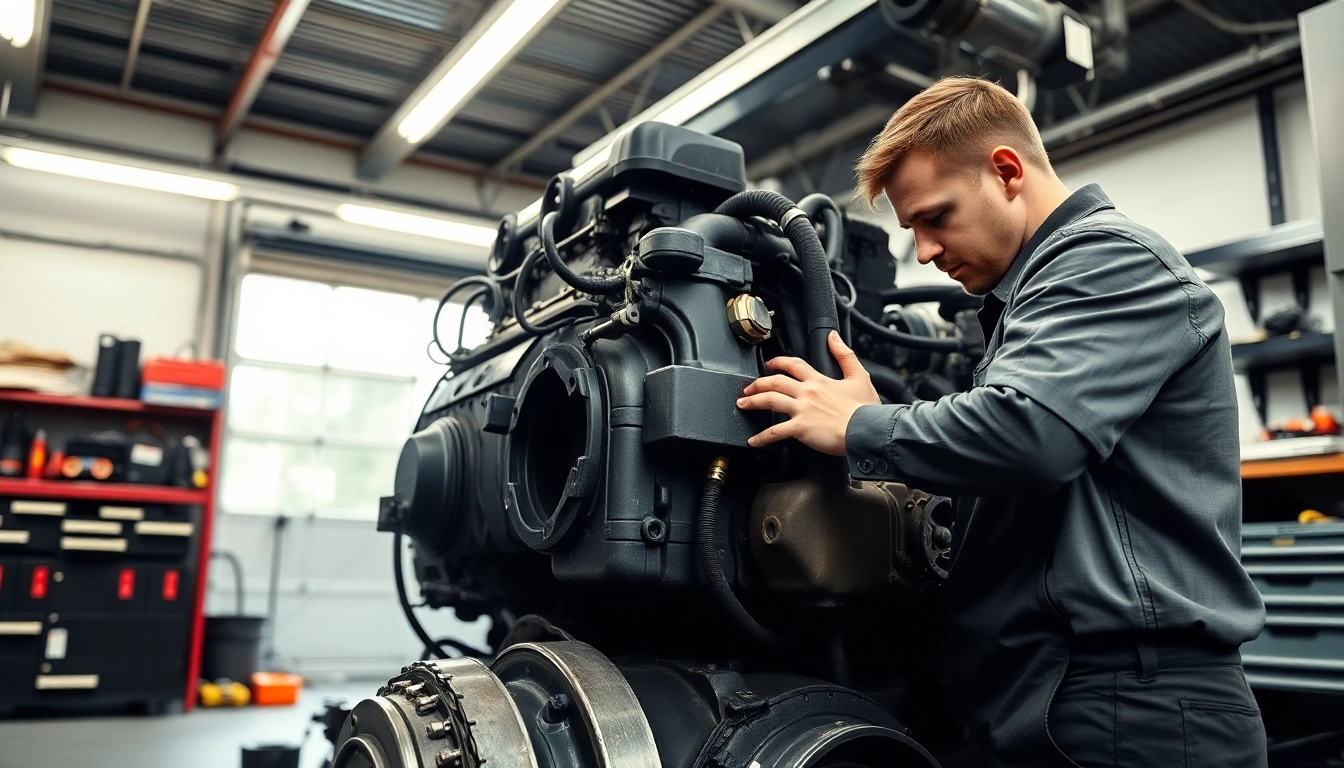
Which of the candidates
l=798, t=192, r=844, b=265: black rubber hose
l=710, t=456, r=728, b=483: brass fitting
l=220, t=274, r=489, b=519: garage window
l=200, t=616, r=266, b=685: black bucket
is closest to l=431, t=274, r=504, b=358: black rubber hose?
l=798, t=192, r=844, b=265: black rubber hose

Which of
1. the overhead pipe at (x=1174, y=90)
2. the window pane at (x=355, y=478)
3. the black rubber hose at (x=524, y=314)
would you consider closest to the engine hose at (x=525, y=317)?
the black rubber hose at (x=524, y=314)

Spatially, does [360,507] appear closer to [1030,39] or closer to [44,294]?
[44,294]

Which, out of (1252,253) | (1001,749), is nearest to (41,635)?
(1001,749)

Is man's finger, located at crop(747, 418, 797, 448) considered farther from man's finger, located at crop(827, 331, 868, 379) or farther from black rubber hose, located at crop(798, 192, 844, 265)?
black rubber hose, located at crop(798, 192, 844, 265)

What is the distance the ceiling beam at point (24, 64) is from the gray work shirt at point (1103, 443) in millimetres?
4213

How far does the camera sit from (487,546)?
6.11 feet

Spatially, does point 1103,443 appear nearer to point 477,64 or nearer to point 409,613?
point 409,613

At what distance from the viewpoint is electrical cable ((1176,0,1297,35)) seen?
408 cm

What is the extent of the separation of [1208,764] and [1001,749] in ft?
0.70

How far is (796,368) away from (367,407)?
5984 mm

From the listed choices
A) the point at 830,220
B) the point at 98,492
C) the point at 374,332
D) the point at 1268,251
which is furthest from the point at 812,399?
the point at 374,332

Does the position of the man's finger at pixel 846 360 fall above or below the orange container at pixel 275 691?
above

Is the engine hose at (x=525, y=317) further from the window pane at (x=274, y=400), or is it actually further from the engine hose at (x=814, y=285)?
the window pane at (x=274, y=400)

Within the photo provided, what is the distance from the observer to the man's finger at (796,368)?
48.5 inches
